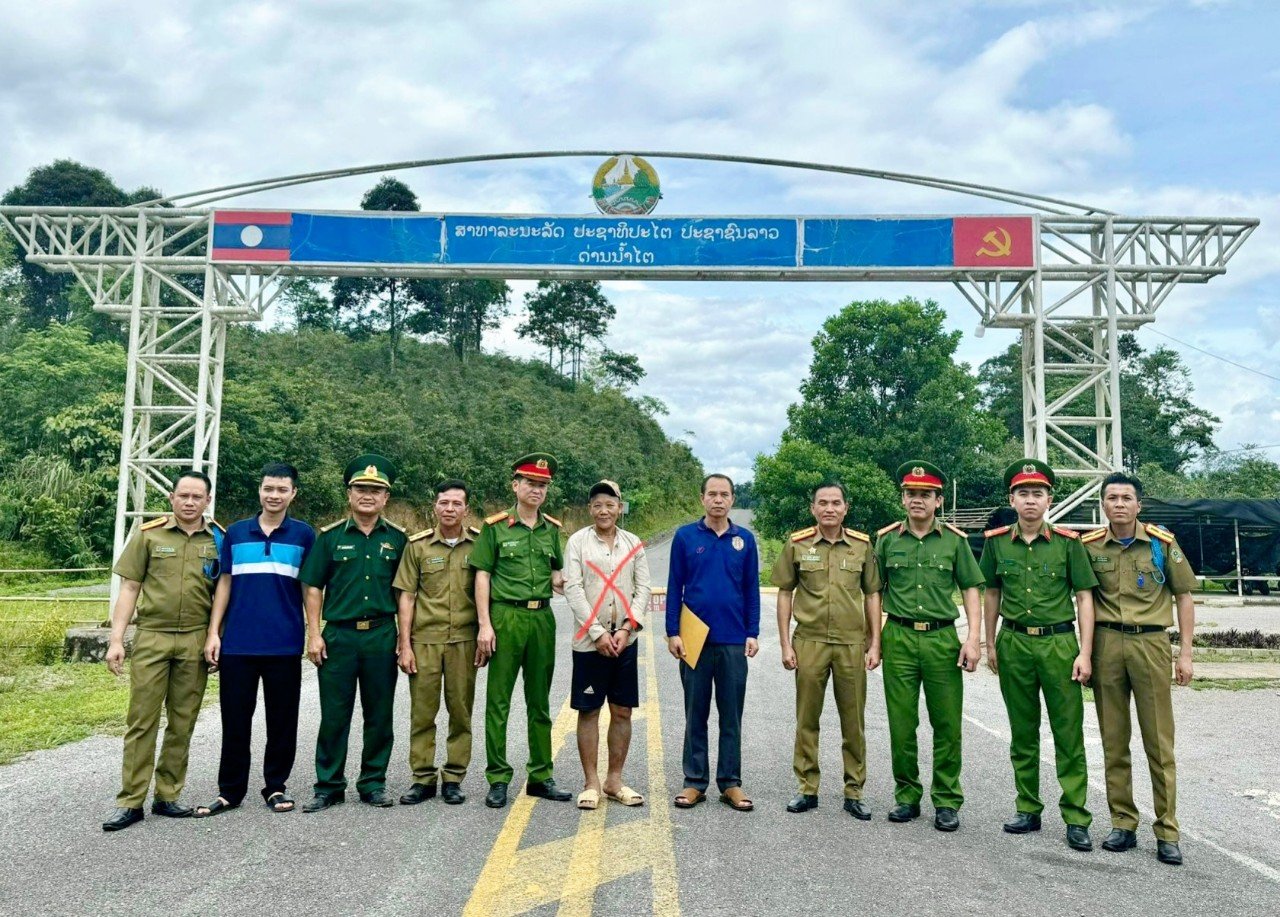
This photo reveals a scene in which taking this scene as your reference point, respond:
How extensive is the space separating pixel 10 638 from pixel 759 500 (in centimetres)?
2322

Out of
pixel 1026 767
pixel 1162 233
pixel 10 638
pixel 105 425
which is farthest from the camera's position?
pixel 105 425

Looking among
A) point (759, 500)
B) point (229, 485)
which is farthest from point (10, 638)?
point (759, 500)

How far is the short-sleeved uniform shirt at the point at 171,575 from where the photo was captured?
5.18 metres

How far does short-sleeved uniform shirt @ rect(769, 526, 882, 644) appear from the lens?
5.40m

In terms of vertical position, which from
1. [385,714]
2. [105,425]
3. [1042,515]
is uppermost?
[105,425]

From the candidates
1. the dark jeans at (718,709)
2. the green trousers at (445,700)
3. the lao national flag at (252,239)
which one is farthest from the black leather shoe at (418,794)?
the lao national flag at (252,239)

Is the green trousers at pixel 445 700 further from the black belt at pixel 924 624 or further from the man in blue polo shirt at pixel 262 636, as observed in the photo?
the black belt at pixel 924 624

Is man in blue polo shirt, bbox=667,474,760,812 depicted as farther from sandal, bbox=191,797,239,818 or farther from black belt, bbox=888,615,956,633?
sandal, bbox=191,797,239,818

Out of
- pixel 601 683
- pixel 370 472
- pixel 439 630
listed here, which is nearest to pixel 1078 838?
pixel 601 683

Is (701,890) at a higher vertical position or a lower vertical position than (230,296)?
lower

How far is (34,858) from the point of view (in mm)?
4250

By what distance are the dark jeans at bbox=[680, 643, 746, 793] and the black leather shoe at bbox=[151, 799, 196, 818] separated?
267 cm

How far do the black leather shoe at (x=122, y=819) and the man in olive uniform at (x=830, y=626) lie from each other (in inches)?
135

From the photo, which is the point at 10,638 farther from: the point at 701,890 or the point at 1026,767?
the point at 1026,767
